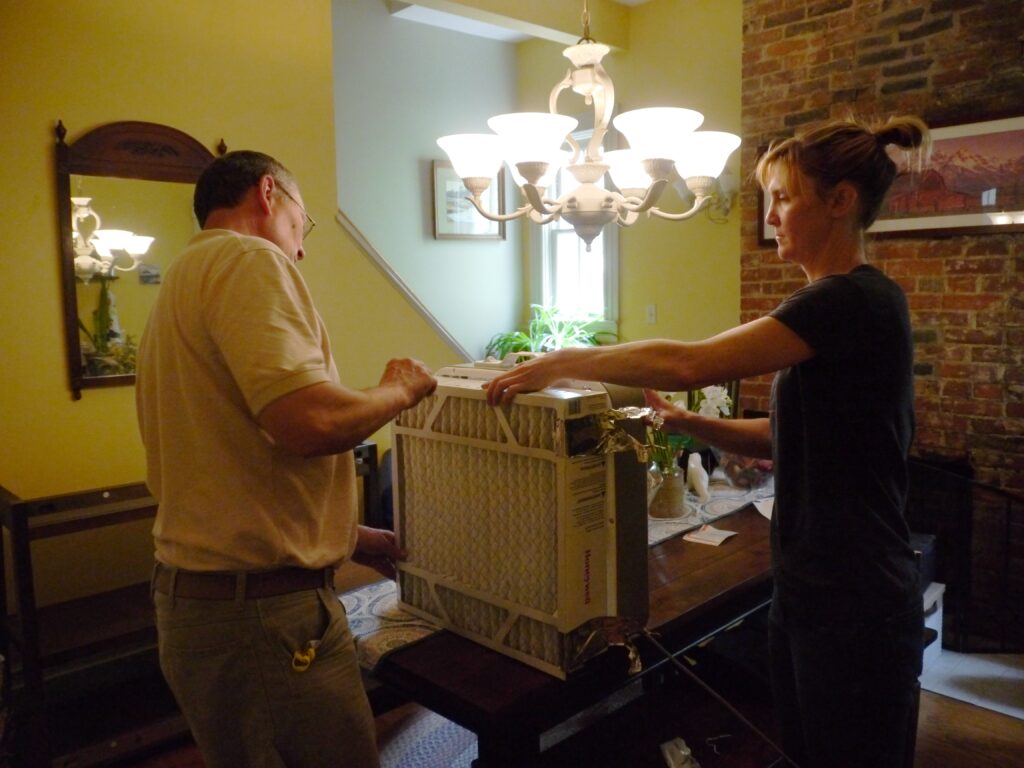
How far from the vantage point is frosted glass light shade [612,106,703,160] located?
227cm

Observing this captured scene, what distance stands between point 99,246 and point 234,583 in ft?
6.71

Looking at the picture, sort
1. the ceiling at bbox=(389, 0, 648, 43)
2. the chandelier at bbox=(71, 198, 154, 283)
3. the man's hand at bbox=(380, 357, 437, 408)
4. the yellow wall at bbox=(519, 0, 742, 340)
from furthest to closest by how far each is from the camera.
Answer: the ceiling at bbox=(389, 0, 648, 43)
the yellow wall at bbox=(519, 0, 742, 340)
the chandelier at bbox=(71, 198, 154, 283)
the man's hand at bbox=(380, 357, 437, 408)

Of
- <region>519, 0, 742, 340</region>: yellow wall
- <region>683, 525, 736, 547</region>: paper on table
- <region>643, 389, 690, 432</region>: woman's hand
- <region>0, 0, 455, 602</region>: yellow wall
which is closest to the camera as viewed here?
<region>643, 389, 690, 432</region>: woman's hand

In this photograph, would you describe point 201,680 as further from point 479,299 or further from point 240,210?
point 479,299

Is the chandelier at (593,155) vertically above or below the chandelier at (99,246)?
above

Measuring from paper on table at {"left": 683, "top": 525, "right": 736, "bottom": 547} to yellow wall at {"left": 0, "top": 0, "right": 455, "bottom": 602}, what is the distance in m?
1.85

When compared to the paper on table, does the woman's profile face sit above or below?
above

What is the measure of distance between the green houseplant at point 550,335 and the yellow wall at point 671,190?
8.0 inches

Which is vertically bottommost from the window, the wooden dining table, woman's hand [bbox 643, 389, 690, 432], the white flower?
the wooden dining table

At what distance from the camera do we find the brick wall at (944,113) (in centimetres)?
302

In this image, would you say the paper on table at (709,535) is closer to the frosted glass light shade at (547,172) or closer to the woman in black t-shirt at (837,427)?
the woman in black t-shirt at (837,427)

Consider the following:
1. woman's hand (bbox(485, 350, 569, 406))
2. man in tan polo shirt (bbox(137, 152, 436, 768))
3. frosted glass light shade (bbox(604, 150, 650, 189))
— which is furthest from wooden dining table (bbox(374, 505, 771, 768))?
frosted glass light shade (bbox(604, 150, 650, 189))

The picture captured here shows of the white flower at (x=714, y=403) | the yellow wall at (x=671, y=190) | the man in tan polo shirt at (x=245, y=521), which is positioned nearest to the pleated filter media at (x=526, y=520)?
the man in tan polo shirt at (x=245, y=521)

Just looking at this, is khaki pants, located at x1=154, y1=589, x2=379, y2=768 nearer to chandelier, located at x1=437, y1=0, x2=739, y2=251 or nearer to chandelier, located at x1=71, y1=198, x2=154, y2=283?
Result: chandelier, located at x1=437, y1=0, x2=739, y2=251
